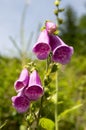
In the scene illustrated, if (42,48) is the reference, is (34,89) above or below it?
below

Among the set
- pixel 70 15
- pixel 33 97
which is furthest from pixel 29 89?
pixel 70 15

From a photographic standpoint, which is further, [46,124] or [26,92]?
[46,124]

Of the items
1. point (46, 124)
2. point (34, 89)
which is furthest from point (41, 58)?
point (46, 124)

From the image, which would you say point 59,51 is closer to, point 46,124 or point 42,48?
point 42,48

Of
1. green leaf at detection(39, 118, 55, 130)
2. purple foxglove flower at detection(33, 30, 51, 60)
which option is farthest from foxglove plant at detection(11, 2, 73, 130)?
green leaf at detection(39, 118, 55, 130)

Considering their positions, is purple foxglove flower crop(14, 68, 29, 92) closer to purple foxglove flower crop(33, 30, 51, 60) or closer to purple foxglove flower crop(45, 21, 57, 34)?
purple foxglove flower crop(33, 30, 51, 60)

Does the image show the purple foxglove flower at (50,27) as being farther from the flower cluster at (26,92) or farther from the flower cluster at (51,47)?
the flower cluster at (26,92)


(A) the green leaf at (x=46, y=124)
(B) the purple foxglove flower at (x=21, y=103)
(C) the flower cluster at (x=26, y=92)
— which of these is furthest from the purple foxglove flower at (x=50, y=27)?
(A) the green leaf at (x=46, y=124)
